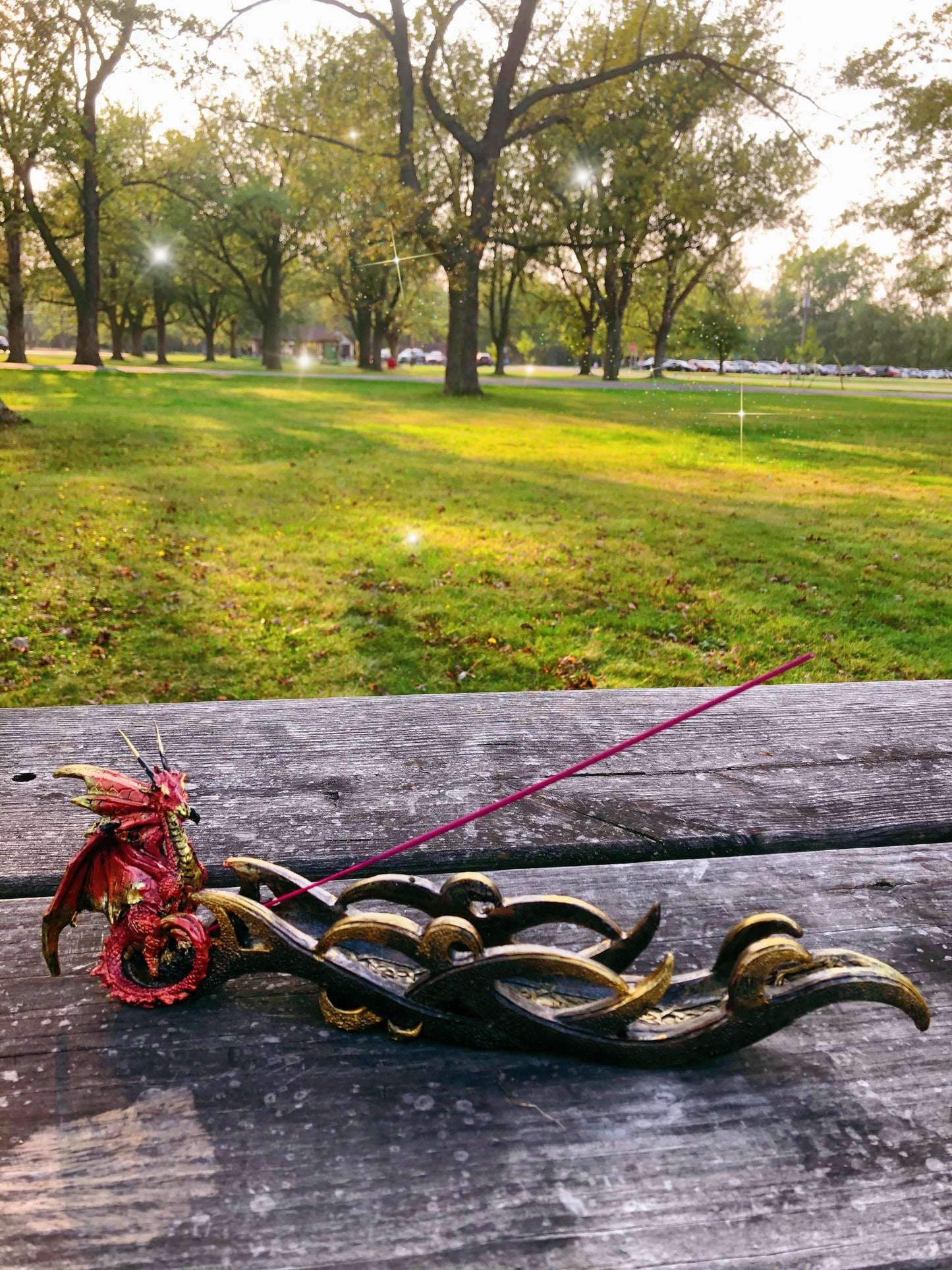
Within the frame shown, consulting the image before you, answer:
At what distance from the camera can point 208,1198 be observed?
0.76 meters

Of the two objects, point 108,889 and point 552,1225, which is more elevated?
point 108,889

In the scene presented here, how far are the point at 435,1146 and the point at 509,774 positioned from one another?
766 mm

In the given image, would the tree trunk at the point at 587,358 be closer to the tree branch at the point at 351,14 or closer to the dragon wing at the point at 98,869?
the tree branch at the point at 351,14

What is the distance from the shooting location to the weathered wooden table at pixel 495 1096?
28.9 inches

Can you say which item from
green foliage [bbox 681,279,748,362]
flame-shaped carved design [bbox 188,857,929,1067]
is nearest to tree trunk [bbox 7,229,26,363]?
green foliage [bbox 681,279,748,362]

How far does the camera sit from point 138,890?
39.6 inches

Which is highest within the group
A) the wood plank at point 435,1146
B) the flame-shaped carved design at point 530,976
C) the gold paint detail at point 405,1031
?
the flame-shaped carved design at point 530,976

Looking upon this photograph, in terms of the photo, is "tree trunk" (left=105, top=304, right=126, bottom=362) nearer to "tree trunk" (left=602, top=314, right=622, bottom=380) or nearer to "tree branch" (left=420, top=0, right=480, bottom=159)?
"tree trunk" (left=602, top=314, right=622, bottom=380)

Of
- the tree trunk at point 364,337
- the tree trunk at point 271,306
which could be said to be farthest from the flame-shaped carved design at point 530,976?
the tree trunk at point 364,337

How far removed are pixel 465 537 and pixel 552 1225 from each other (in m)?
6.94

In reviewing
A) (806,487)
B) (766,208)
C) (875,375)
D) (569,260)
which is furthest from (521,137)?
(875,375)

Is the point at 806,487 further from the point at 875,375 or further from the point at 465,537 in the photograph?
the point at 875,375

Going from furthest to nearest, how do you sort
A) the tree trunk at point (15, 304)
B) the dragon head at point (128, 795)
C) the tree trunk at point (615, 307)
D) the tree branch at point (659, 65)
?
the tree trunk at point (15, 304) → the tree trunk at point (615, 307) → the tree branch at point (659, 65) → the dragon head at point (128, 795)

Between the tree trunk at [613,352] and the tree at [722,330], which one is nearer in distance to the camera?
the tree at [722,330]
